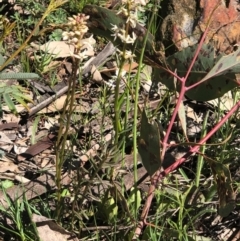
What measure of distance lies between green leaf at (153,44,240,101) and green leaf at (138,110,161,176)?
30 cm

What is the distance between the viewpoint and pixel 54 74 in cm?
325

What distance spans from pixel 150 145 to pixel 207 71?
1.33 feet

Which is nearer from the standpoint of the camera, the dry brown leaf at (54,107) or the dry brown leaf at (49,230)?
the dry brown leaf at (49,230)

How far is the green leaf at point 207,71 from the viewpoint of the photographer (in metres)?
2.18

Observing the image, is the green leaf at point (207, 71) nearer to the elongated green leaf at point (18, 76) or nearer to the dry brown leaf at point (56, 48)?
the elongated green leaf at point (18, 76)

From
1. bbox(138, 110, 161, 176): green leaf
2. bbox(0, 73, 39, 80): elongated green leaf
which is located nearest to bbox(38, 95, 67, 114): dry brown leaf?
bbox(0, 73, 39, 80): elongated green leaf

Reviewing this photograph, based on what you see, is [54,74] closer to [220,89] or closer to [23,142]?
[23,142]

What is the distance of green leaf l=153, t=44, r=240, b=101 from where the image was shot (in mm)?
2178

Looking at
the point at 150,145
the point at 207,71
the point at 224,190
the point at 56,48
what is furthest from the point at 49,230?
the point at 56,48

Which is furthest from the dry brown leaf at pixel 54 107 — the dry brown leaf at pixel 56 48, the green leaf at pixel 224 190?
the green leaf at pixel 224 190

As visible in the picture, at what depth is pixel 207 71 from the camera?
Answer: 2244mm

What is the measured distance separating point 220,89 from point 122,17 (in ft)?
1.63

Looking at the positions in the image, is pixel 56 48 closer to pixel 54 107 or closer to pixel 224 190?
pixel 54 107

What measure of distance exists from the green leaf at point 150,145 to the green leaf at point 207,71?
0.99ft
